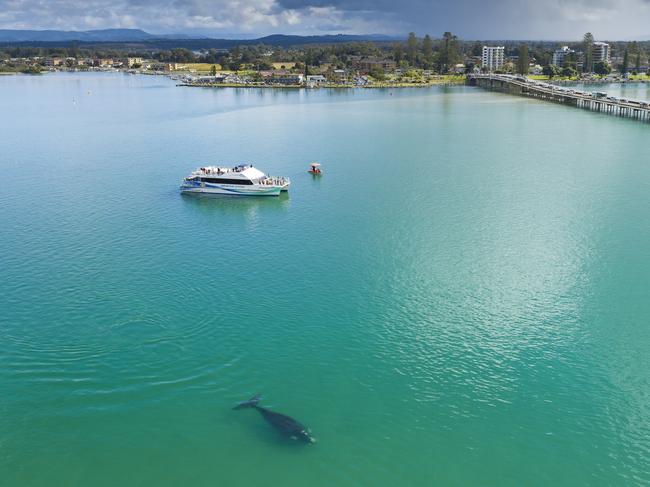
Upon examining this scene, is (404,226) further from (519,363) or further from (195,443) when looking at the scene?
(195,443)

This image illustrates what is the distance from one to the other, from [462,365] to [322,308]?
5368 mm

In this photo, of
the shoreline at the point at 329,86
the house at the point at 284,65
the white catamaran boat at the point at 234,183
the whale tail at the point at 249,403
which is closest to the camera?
the whale tail at the point at 249,403

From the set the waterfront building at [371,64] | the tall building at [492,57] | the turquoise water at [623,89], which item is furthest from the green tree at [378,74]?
the tall building at [492,57]

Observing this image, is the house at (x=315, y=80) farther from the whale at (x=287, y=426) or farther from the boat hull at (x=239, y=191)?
the whale at (x=287, y=426)

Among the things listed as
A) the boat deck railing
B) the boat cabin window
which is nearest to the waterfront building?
the boat deck railing

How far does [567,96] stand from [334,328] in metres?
77.5

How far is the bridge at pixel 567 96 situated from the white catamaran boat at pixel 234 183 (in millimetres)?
49635

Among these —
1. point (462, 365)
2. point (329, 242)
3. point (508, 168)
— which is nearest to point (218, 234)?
point (329, 242)

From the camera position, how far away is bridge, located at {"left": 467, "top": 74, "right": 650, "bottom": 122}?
6731cm

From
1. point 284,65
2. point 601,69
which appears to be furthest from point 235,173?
point 284,65

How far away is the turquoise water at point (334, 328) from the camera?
42.4ft

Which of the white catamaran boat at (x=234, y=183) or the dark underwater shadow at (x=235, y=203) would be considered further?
the white catamaran boat at (x=234, y=183)

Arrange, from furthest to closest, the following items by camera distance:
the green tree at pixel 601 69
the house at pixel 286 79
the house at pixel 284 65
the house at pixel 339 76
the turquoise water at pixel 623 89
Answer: the house at pixel 284 65
the green tree at pixel 601 69
the house at pixel 339 76
the house at pixel 286 79
the turquoise water at pixel 623 89

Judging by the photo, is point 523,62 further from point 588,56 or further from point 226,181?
point 226,181
